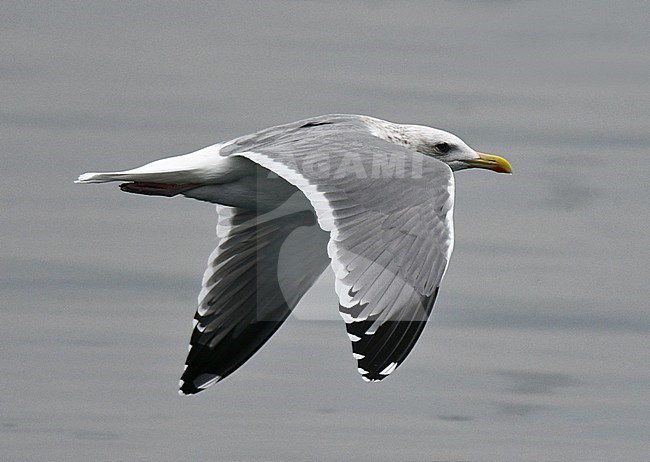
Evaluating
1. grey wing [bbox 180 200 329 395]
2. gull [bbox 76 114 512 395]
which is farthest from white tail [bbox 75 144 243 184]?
grey wing [bbox 180 200 329 395]

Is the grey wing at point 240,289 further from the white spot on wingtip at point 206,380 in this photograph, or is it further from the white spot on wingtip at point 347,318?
the white spot on wingtip at point 347,318

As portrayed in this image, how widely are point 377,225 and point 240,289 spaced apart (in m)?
1.76

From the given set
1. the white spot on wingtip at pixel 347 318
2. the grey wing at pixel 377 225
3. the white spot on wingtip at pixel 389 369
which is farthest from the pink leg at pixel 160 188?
the white spot on wingtip at pixel 389 369

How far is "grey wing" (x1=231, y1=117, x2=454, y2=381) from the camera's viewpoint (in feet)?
18.5

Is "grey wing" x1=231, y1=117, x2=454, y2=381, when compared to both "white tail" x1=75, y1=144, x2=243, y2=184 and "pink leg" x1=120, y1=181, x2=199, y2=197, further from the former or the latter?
"pink leg" x1=120, y1=181, x2=199, y2=197

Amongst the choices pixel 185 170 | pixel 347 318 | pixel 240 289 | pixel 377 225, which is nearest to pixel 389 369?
pixel 347 318

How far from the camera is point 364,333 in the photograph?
5.60 metres

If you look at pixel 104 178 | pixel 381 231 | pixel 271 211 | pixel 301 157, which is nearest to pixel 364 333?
pixel 381 231

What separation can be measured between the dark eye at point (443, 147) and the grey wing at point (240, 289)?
677mm

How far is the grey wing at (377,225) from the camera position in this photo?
5633 millimetres

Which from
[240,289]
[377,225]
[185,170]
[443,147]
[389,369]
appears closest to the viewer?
[389,369]

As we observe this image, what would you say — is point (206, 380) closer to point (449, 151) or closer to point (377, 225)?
point (449, 151)

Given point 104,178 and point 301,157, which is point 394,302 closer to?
point 301,157

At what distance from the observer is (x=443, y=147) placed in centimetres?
790
